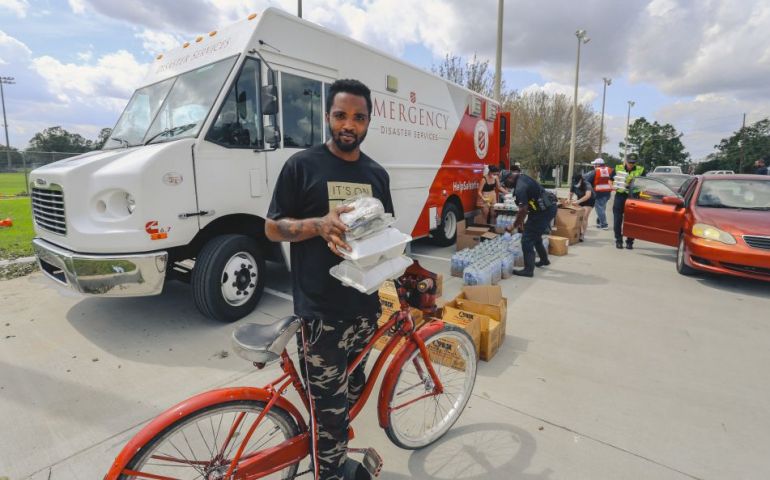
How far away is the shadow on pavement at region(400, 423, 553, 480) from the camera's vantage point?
7.32 ft

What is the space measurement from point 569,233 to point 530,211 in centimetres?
307

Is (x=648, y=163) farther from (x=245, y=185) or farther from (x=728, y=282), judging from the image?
(x=245, y=185)

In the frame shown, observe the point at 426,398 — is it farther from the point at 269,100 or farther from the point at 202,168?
the point at 269,100

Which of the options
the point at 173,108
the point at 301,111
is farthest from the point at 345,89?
the point at 173,108

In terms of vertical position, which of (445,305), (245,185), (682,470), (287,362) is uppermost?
(245,185)

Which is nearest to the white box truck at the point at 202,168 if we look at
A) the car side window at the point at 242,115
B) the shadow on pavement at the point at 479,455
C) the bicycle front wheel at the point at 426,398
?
the car side window at the point at 242,115

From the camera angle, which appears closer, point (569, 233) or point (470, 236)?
point (470, 236)

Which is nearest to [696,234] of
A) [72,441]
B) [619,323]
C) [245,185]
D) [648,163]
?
[619,323]

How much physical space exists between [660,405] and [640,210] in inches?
209

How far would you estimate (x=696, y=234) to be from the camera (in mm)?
5742

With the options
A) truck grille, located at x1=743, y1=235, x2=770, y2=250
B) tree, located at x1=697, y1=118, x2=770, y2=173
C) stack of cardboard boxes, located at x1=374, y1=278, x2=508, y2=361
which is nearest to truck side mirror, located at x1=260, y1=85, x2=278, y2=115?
stack of cardboard boxes, located at x1=374, y1=278, x2=508, y2=361

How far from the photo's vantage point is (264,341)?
5.44 ft

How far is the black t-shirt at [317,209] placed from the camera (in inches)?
65.5

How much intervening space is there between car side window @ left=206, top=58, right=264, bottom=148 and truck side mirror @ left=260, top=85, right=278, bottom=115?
31 centimetres
